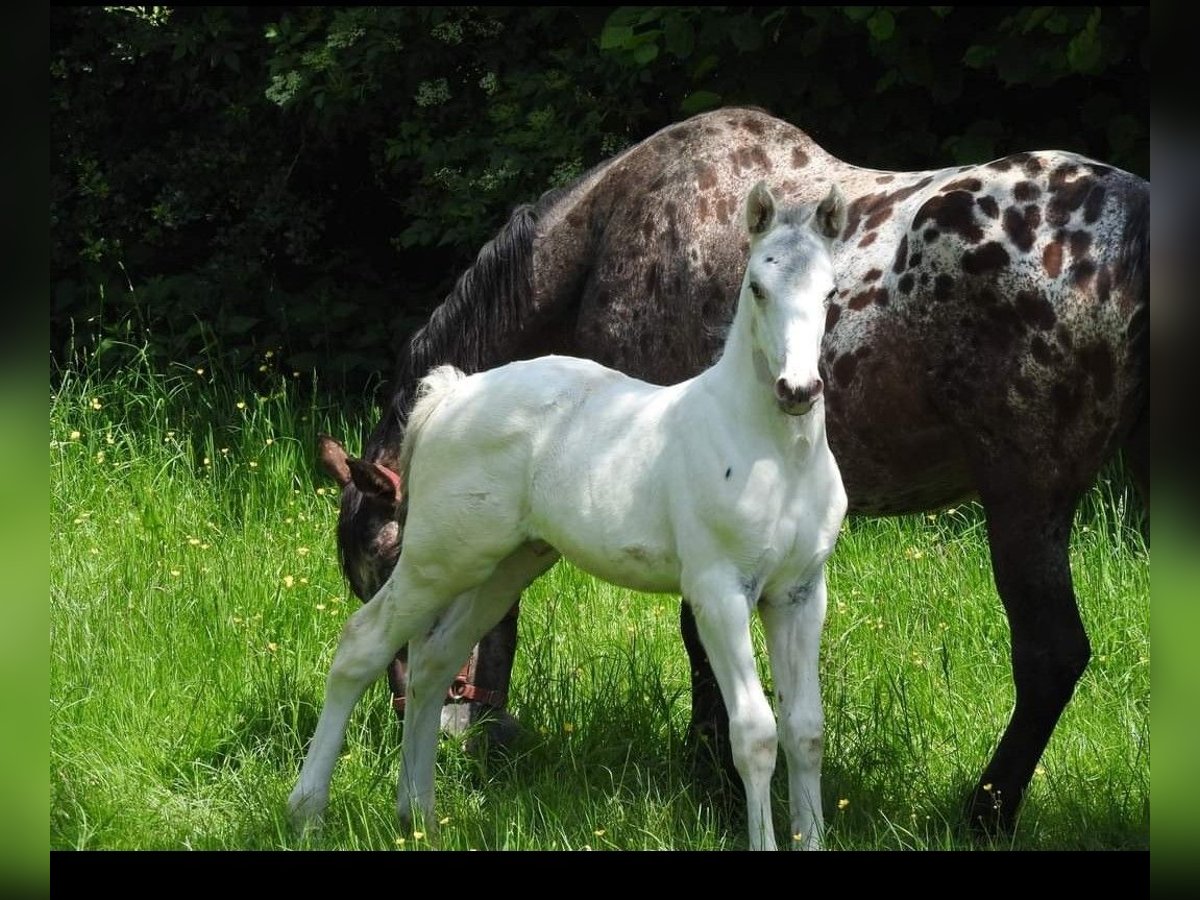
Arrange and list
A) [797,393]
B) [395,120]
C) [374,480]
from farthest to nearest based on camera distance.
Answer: [395,120] < [374,480] < [797,393]

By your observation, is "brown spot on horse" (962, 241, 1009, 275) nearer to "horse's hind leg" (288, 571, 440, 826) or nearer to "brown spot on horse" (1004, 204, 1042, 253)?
"brown spot on horse" (1004, 204, 1042, 253)

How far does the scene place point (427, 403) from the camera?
4.03 metres

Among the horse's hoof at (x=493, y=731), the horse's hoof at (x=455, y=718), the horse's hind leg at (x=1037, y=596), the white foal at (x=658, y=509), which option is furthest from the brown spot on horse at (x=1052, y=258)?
the horse's hoof at (x=455, y=718)

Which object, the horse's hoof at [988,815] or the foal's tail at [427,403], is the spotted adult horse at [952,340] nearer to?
the horse's hoof at [988,815]

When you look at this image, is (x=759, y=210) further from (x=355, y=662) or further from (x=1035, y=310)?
(x=355, y=662)

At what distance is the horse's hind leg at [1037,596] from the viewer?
3812 mm

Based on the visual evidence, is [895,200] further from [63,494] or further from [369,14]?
[369,14]

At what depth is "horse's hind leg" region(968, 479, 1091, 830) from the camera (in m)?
3.81

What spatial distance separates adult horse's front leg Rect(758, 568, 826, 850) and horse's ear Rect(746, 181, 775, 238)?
833 millimetres

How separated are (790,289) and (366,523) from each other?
1997mm

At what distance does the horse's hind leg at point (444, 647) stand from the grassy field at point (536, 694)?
0.61 ft

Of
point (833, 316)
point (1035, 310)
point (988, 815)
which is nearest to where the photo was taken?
point (1035, 310)

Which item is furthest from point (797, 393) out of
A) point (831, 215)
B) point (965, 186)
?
point (965, 186)

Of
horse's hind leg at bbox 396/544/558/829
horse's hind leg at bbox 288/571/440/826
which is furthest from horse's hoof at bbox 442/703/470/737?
horse's hind leg at bbox 288/571/440/826
